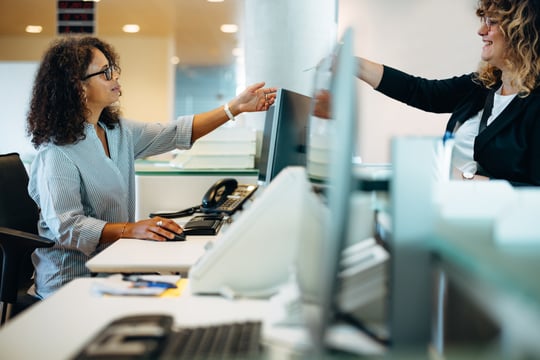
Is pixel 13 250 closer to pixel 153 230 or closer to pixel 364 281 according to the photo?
pixel 153 230

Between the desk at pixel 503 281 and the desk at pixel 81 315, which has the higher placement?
the desk at pixel 503 281

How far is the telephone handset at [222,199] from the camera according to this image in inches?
90.3

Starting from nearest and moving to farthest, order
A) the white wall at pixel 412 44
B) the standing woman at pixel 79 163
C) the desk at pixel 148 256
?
the desk at pixel 148 256, the standing woman at pixel 79 163, the white wall at pixel 412 44

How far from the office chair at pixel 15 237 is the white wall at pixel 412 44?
9.87 feet

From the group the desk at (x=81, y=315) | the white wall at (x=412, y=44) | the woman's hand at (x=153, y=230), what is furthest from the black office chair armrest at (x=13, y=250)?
the white wall at (x=412, y=44)

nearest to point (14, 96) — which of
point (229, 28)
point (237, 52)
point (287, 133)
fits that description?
point (229, 28)

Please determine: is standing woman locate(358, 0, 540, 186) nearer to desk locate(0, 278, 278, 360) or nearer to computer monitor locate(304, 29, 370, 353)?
desk locate(0, 278, 278, 360)

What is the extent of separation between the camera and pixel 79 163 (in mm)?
1944

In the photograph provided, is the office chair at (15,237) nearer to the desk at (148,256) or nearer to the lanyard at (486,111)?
the desk at (148,256)

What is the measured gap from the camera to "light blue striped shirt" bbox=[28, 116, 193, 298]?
1847mm

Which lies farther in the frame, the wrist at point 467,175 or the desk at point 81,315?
the wrist at point 467,175

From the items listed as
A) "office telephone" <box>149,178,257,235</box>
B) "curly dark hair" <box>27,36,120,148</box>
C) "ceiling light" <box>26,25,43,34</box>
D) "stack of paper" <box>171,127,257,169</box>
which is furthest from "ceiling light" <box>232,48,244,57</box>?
"curly dark hair" <box>27,36,120,148</box>

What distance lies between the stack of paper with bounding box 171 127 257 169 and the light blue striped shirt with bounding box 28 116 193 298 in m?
0.66

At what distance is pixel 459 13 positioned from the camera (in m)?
4.57
